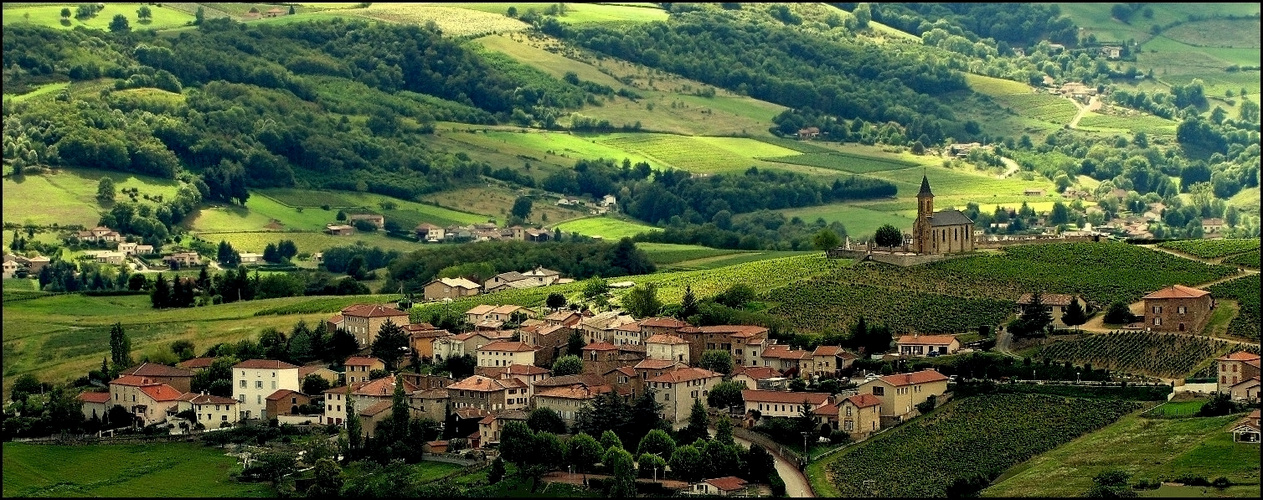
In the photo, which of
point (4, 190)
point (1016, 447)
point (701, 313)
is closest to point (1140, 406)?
point (1016, 447)

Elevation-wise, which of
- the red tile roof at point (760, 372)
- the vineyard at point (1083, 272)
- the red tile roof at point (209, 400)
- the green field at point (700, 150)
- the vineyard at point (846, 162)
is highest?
the green field at point (700, 150)

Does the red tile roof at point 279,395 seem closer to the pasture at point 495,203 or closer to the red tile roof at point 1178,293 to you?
the red tile roof at point 1178,293

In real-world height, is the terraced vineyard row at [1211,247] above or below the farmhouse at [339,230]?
above

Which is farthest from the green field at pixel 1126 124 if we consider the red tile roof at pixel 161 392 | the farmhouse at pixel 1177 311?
the red tile roof at pixel 161 392

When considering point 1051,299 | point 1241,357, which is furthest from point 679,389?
point 1241,357

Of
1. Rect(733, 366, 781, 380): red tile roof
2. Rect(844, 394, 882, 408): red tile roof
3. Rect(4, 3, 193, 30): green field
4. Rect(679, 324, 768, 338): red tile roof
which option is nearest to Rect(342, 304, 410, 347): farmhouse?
Rect(679, 324, 768, 338): red tile roof

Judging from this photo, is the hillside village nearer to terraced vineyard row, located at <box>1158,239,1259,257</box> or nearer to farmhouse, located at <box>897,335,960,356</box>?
farmhouse, located at <box>897,335,960,356</box>
